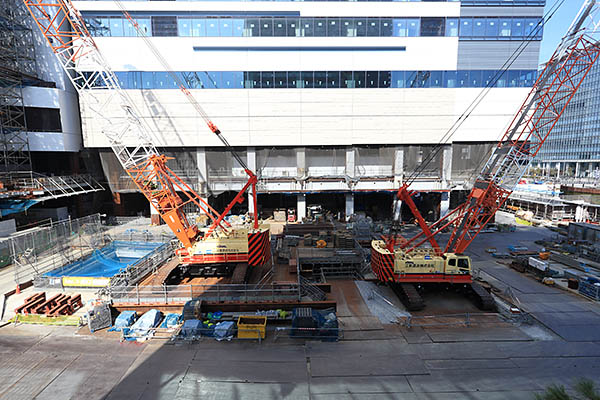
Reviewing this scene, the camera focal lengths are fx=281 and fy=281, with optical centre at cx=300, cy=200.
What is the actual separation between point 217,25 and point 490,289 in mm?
30103

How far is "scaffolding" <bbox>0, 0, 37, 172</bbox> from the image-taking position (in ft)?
77.3

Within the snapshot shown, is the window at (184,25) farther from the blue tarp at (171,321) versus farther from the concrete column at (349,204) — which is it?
the blue tarp at (171,321)

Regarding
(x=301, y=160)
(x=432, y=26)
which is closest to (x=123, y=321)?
(x=301, y=160)

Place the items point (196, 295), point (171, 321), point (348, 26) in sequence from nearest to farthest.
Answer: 1. point (171, 321)
2. point (196, 295)
3. point (348, 26)

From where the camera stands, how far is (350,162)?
28.8 metres

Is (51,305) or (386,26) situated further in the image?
(386,26)

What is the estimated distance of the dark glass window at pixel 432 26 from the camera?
90.5 feet

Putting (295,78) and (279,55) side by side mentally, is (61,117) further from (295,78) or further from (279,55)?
(295,78)

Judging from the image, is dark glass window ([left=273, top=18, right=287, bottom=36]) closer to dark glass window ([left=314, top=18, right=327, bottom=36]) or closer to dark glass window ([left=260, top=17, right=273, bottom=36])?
dark glass window ([left=260, top=17, right=273, bottom=36])

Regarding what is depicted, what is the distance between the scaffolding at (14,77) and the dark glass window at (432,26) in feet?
118

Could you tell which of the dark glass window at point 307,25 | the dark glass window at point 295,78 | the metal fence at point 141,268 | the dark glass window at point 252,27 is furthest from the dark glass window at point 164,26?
the metal fence at point 141,268

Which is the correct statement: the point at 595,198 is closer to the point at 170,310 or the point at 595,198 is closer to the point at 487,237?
the point at 487,237

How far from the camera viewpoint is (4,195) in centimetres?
2131

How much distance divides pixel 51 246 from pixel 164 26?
70.7 feet
